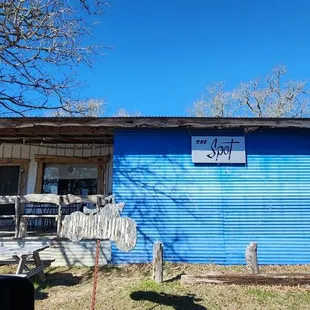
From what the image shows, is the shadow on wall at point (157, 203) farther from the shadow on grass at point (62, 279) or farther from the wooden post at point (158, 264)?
the wooden post at point (158, 264)

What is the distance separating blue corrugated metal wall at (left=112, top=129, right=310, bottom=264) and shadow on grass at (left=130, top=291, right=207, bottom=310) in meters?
1.93

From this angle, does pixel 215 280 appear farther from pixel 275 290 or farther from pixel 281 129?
pixel 281 129

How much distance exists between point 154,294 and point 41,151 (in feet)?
22.3

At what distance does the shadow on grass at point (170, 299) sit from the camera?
15.2ft

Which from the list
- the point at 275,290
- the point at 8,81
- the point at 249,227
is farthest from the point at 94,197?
the point at 8,81

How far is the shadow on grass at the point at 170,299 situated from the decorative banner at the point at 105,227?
1283mm

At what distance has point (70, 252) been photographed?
280 inches

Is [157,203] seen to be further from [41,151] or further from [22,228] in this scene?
[41,151]

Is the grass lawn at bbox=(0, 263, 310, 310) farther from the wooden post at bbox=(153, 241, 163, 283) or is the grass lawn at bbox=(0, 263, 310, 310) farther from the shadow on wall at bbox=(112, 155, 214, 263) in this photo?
the shadow on wall at bbox=(112, 155, 214, 263)

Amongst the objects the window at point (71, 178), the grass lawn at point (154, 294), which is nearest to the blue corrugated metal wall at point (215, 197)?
the grass lawn at point (154, 294)

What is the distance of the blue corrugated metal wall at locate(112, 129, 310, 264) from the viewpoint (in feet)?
23.1

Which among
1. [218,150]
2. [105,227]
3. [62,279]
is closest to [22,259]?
[62,279]

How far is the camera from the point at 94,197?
707 centimetres

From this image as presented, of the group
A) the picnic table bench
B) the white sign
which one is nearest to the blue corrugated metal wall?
the white sign
